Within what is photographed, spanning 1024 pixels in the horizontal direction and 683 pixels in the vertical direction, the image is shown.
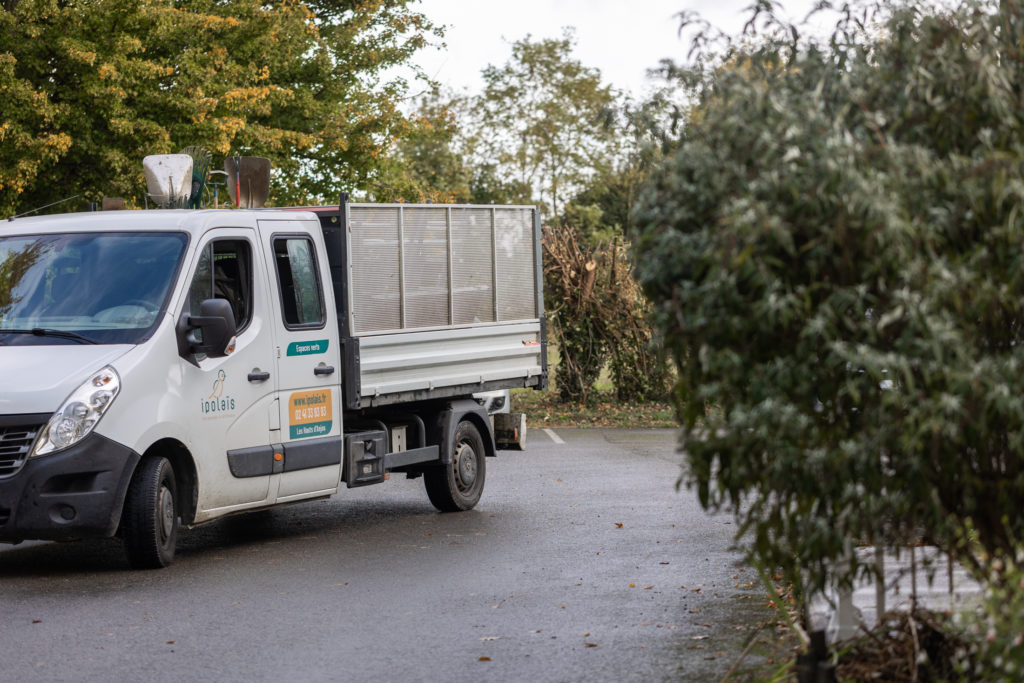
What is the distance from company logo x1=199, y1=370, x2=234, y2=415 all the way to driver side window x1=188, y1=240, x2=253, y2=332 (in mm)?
427

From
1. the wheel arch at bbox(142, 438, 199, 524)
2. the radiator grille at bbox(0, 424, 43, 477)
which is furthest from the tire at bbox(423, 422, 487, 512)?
the radiator grille at bbox(0, 424, 43, 477)

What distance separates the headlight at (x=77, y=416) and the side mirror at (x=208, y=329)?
74 cm

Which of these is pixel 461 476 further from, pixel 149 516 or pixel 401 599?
pixel 401 599

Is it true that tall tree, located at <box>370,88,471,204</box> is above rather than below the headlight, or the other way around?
above

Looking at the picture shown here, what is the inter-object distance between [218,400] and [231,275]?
0.96 m

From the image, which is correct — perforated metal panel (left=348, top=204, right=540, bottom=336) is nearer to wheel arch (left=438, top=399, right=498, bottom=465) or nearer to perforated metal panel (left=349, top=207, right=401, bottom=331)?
perforated metal panel (left=349, top=207, right=401, bottom=331)

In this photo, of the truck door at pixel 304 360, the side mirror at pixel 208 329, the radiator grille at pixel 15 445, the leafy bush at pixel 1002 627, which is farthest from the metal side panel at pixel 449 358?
the leafy bush at pixel 1002 627

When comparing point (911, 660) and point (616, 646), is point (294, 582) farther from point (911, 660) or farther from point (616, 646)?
point (911, 660)

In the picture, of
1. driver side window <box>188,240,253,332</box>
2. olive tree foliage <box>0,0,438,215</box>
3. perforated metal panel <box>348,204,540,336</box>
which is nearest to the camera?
driver side window <box>188,240,253,332</box>

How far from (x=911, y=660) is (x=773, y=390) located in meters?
1.31

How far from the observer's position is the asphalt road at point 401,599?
665 centimetres

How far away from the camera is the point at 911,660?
4.98 meters

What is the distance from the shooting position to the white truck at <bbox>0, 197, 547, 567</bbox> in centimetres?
874

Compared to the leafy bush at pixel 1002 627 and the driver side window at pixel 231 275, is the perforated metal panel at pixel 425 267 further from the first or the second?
the leafy bush at pixel 1002 627
